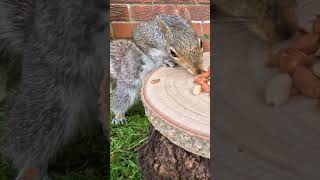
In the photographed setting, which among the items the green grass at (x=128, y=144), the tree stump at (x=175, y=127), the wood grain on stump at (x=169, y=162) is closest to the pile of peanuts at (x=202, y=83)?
the tree stump at (x=175, y=127)

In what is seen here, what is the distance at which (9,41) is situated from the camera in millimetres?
750

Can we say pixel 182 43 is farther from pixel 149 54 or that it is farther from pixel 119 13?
pixel 119 13

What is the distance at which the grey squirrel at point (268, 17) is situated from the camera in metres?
0.86

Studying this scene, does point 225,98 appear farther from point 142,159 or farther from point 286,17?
point 142,159

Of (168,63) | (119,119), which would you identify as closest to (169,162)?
(168,63)

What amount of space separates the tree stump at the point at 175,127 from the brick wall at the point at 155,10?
62cm

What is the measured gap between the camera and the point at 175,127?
0.91 metres

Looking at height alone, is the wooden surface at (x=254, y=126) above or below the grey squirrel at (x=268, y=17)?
below

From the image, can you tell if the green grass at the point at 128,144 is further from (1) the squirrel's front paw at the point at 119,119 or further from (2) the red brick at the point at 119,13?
(2) the red brick at the point at 119,13

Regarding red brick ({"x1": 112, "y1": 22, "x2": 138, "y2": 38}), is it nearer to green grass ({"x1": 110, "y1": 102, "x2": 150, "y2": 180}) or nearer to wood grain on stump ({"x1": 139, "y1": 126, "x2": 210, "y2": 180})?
green grass ({"x1": 110, "y1": 102, "x2": 150, "y2": 180})

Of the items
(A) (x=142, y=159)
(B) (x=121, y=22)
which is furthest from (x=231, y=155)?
(B) (x=121, y=22)

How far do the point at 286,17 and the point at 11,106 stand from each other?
0.57 meters

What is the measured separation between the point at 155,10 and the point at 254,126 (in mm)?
1185

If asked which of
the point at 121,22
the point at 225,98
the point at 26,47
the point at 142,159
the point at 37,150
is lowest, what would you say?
the point at 142,159
